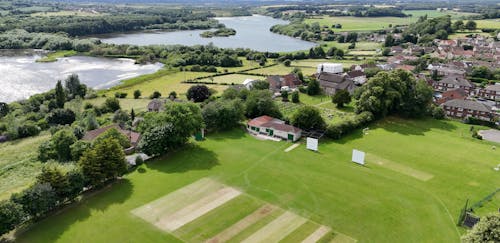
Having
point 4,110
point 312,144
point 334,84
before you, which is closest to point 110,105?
point 4,110

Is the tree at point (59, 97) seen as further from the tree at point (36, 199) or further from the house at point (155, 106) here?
the tree at point (36, 199)

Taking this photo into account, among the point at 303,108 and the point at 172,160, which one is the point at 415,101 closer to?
the point at 303,108

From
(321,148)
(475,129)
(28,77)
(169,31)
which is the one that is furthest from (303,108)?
(169,31)

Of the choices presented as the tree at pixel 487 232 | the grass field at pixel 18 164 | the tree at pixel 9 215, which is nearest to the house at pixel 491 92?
the tree at pixel 487 232

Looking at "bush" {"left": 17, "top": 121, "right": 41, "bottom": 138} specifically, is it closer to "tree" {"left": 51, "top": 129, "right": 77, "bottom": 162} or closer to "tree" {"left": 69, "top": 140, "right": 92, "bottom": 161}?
"tree" {"left": 51, "top": 129, "right": 77, "bottom": 162}

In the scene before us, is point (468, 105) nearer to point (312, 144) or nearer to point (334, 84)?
point (334, 84)
